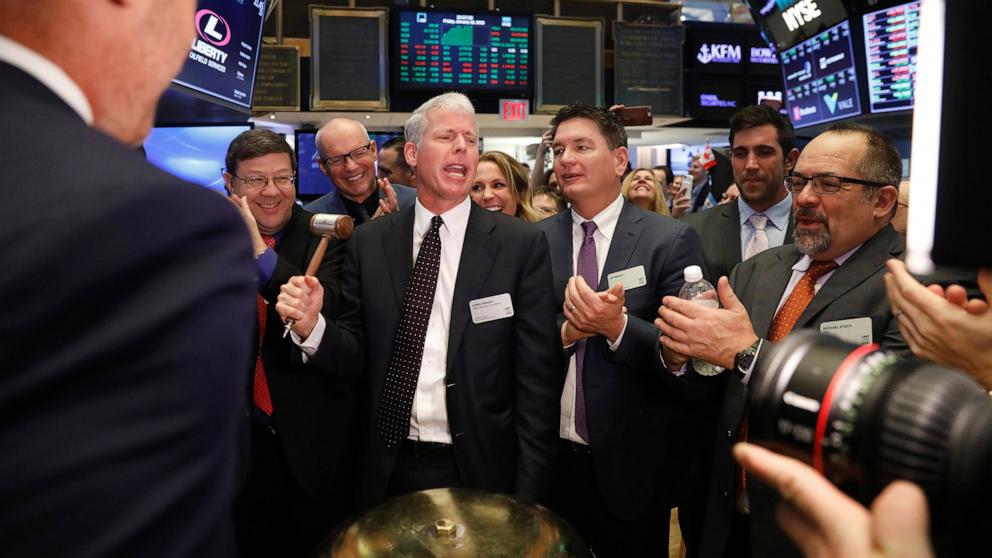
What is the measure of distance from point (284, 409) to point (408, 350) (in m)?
0.50

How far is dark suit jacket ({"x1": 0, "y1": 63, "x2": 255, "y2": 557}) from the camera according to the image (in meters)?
0.47

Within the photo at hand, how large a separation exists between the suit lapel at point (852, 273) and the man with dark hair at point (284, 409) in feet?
4.50

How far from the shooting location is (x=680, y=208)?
4980mm

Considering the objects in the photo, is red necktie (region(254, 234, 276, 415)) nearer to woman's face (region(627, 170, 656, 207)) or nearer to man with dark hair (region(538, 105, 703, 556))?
man with dark hair (region(538, 105, 703, 556))

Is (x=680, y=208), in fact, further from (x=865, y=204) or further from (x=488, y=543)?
(x=488, y=543)

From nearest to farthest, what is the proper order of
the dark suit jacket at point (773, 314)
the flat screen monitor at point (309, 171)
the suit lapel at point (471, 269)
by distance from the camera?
the dark suit jacket at point (773, 314), the suit lapel at point (471, 269), the flat screen monitor at point (309, 171)

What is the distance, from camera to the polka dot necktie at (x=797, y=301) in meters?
1.93

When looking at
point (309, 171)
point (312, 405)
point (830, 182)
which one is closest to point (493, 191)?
point (312, 405)

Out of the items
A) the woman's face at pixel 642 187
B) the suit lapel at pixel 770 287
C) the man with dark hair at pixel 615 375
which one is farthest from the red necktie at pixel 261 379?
the woman's face at pixel 642 187

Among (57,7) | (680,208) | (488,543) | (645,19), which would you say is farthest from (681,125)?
(57,7)

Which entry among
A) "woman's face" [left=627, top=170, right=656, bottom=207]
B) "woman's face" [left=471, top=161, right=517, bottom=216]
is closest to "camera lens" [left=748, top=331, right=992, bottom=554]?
"woman's face" [left=471, top=161, right=517, bottom=216]

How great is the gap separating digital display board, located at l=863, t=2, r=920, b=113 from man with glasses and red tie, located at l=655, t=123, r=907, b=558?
2.53 metres

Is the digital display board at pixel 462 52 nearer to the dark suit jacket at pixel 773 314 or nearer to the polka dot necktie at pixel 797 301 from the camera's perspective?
the dark suit jacket at pixel 773 314

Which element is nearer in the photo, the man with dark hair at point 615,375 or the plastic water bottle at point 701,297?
the plastic water bottle at point 701,297
